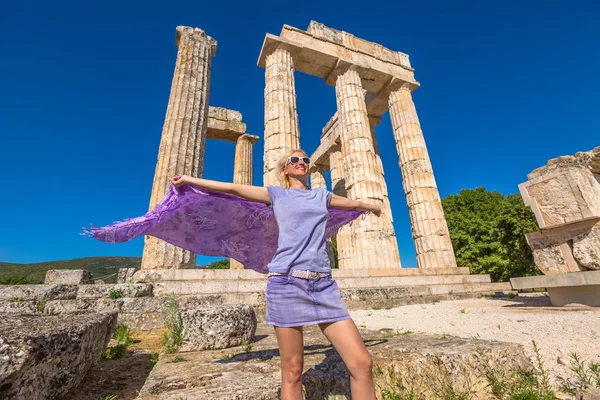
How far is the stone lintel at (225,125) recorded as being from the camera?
1909 cm

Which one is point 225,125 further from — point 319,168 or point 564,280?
point 564,280

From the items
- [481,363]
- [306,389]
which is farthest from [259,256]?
[481,363]

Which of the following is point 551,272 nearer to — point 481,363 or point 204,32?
point 481,363

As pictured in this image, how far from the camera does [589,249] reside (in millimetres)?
5887

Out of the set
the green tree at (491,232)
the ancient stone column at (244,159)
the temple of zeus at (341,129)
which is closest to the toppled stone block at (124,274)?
the temple of zeus at (341,129)

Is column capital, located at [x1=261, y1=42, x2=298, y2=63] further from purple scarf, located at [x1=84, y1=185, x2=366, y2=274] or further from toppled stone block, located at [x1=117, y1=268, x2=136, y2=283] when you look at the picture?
purple scarf, located at [x1=84, y1=185, x2=366, y2=274]

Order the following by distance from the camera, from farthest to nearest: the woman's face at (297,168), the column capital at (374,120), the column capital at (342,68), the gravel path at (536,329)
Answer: the column capital at (374,120) → the column capital at (342,68) → the gravel path at (536,329) → the woman's face at (297,168)

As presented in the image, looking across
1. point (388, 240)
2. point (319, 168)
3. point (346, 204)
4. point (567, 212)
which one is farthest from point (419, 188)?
point (346, 204)

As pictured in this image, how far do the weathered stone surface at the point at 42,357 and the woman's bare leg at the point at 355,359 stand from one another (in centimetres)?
171

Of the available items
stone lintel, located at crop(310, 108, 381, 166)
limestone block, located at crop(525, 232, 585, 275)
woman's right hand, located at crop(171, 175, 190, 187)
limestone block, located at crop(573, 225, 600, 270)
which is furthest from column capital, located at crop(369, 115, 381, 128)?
woman's right hand, located at crop(171, 175, 190, 187)

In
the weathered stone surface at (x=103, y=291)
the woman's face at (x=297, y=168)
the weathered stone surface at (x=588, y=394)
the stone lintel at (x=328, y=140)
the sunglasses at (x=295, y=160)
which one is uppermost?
the stone lintel at (x=328, y=140)

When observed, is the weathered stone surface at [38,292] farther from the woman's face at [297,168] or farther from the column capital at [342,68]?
the column capital at [342,68]

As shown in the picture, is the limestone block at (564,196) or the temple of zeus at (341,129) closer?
the limestone block at (564,196)

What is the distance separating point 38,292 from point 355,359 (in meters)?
6.30
